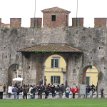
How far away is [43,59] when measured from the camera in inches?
2773

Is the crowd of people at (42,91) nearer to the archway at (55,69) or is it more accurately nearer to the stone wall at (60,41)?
the stone wall at (60,41)

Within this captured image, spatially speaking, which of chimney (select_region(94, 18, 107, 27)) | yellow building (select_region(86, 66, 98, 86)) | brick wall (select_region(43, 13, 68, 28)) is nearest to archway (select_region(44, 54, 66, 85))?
yellow building (select_region(86, 66, 98, 86))

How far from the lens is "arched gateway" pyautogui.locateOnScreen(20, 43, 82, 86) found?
228 ft

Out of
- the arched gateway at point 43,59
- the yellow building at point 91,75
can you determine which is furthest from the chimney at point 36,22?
the yellow building at point 91,75

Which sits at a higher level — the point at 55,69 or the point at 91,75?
the point at 55,69

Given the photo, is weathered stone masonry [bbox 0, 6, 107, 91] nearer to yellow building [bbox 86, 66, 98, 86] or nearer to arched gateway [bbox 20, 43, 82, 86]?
arched gateway [bbox 20, 43, 82, 86]

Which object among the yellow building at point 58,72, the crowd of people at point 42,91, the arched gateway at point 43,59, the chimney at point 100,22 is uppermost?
the chimney at point 100,22

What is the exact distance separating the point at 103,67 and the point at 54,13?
5.79 meters

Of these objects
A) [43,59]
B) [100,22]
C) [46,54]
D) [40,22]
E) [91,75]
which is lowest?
[43,59]

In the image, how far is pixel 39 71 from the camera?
231 feet

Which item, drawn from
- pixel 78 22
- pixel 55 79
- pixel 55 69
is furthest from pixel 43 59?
pixel 55 69

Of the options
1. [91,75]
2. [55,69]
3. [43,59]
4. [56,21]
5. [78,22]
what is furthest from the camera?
[55,69]

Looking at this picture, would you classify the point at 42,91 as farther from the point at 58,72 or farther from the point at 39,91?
the point at 58,72

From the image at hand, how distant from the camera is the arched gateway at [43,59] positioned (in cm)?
6962
